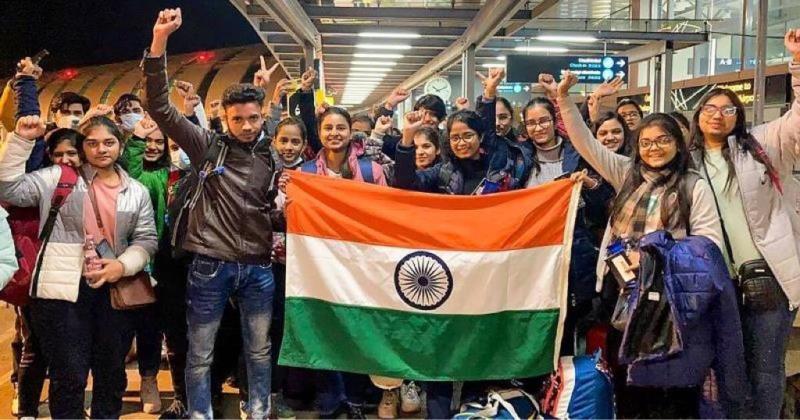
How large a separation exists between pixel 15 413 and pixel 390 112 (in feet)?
10.1

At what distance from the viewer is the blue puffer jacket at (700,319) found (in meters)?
2.97

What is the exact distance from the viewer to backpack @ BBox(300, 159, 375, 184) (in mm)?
3689

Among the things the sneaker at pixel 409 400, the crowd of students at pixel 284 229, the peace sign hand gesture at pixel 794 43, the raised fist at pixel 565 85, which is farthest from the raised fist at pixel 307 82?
the peace sign hand gesture at pixel 794 43

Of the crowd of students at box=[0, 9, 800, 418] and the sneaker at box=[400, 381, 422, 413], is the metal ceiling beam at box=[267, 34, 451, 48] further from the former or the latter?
the sneaker at box=[400, 381, 422, 413]

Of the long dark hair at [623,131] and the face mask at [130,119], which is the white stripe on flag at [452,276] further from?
the face mask at [130,119]

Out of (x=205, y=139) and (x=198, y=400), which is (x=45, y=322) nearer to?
(x=198, y=400)

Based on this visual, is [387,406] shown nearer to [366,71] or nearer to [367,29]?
[367,29]

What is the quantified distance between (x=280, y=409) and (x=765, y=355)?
2477 mm

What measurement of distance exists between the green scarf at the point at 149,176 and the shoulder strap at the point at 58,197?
421 mm

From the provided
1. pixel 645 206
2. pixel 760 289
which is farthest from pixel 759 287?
pixel 645 206

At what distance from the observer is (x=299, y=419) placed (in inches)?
151

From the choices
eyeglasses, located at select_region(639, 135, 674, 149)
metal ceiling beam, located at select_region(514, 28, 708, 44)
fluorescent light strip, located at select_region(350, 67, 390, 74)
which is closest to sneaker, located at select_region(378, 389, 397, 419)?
eyeglasses, located at select_region(639, 135, 674, 149)

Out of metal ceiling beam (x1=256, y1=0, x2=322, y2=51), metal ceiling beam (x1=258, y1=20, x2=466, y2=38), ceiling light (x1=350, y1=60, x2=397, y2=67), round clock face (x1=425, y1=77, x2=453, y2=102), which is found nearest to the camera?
metal ceiling beam (x1=256, y1=0, x2=322, y2=51)

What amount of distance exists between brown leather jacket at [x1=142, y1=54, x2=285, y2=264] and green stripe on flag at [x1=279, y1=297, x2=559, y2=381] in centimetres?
40
